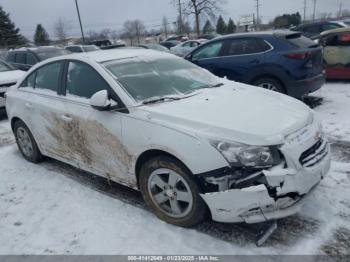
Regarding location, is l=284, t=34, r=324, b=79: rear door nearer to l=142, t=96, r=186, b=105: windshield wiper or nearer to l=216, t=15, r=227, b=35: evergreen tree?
l=142, t=96, r=186, b=105: windshield wiper

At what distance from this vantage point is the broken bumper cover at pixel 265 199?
115 inches

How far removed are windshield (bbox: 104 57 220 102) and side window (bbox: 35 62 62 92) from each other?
3.07ft

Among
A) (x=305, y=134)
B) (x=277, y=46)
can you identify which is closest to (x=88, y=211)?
(x=305, y=134)

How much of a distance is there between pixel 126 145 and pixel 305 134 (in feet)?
5.68

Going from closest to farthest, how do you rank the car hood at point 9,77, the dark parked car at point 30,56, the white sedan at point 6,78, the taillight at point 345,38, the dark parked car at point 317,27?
the white sedan at point 6,78 < the car hood at point 9,77 < the taillight at point 345,38 < the dark parked car at point 30,56 < the dark parked car at point 317,27

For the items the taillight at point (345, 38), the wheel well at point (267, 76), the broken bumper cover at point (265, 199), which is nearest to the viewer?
the broken bumper cover at point (265, 199)

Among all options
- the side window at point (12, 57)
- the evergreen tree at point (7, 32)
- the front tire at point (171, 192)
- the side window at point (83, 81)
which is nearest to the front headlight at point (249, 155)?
the front tire at point (171, 192)

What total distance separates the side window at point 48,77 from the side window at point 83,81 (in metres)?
0.28

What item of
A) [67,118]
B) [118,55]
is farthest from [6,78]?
[118,55]

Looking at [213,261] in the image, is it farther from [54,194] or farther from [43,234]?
[54,194]

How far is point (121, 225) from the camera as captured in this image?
145 inches

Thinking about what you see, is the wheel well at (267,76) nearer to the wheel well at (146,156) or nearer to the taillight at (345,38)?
the taillight at (345,38)

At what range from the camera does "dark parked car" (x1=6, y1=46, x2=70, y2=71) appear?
12570 mm

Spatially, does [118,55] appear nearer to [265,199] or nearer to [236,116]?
[236,116]
